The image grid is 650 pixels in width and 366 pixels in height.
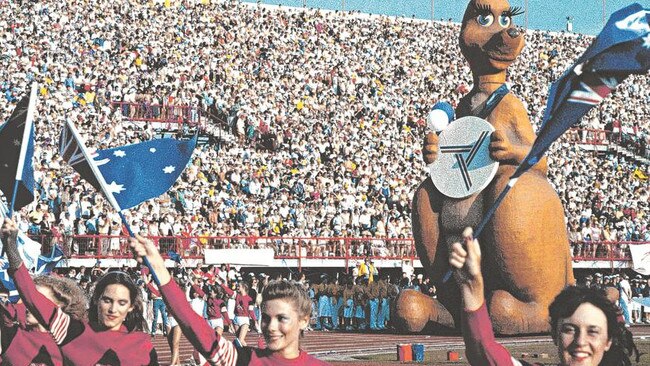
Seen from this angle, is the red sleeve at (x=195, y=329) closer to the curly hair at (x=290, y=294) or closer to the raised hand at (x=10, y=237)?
the curly hair at (x=290, y=294)

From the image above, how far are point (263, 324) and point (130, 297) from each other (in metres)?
0.95

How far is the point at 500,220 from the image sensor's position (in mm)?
15703

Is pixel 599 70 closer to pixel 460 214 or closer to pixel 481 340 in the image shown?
pixel 481 340

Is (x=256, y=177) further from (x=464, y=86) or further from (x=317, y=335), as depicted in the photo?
(x=464, y=86)

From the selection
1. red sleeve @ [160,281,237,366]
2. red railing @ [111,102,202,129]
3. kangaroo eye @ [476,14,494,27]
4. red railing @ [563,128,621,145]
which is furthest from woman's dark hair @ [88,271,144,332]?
red railing @ [563,128,621,145]

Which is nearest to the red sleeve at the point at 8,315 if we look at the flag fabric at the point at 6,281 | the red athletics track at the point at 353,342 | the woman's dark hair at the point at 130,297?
the woman's dark hair at the point at 130,297

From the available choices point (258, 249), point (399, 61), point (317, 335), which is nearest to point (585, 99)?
point (317, 335)

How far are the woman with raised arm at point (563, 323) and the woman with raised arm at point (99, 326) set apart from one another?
2150 mm

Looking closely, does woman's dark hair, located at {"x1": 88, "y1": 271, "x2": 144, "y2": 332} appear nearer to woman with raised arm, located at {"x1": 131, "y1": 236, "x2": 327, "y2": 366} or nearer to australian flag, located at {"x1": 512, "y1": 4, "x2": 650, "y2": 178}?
woman with raised arm, located at {"x1": 131, "y1": 236, "x2": 327, "y2": 366}

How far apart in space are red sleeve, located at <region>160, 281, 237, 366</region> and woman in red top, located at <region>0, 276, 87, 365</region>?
1.44m

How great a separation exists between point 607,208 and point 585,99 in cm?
2904

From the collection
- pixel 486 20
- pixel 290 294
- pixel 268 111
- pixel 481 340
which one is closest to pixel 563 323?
pixel 481 340

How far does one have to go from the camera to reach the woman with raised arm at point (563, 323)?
12.6ft

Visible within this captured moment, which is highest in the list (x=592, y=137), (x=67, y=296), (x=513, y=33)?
(x=592, y=137)
